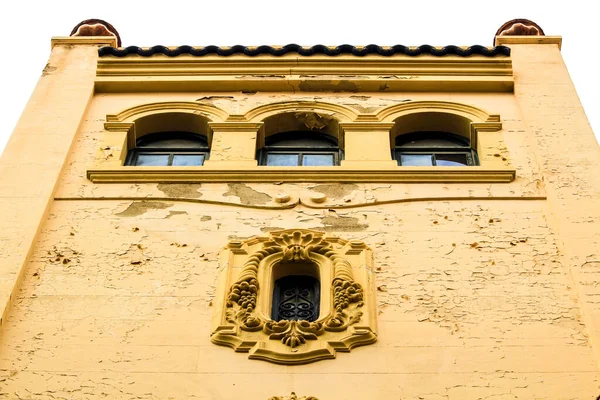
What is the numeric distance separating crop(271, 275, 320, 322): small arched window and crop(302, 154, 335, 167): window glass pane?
9.10ft

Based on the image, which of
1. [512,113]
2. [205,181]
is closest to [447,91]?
[512,113]

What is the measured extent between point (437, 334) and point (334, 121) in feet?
15.2

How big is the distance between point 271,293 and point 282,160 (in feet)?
10.7

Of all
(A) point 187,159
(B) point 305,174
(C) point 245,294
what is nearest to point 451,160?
(B) point 305,174

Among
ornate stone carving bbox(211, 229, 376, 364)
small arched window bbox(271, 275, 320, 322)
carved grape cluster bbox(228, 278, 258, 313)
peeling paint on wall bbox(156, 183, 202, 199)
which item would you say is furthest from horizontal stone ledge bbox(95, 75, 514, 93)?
carved grape cluster bbox(228, 278, 258, 313)

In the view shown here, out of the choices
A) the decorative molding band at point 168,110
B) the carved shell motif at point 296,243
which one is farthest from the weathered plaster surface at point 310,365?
the decorative molding band at point 168,110

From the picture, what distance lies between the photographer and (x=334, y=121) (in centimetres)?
1314

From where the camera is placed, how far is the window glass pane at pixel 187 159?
12.8 meters

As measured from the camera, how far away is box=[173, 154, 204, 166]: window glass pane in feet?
41.9

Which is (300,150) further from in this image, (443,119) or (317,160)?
(443,119)

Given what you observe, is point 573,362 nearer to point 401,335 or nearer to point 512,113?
point 401,335

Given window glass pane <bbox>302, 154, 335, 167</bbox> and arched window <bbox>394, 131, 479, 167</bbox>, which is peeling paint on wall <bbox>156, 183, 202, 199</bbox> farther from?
arched window <bbox>394, 131, 479, 167</bbox>

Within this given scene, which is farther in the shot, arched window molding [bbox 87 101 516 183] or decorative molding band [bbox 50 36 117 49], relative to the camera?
decorative molding band [bbox 50 36 117 49]

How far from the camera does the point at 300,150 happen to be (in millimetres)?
12922
